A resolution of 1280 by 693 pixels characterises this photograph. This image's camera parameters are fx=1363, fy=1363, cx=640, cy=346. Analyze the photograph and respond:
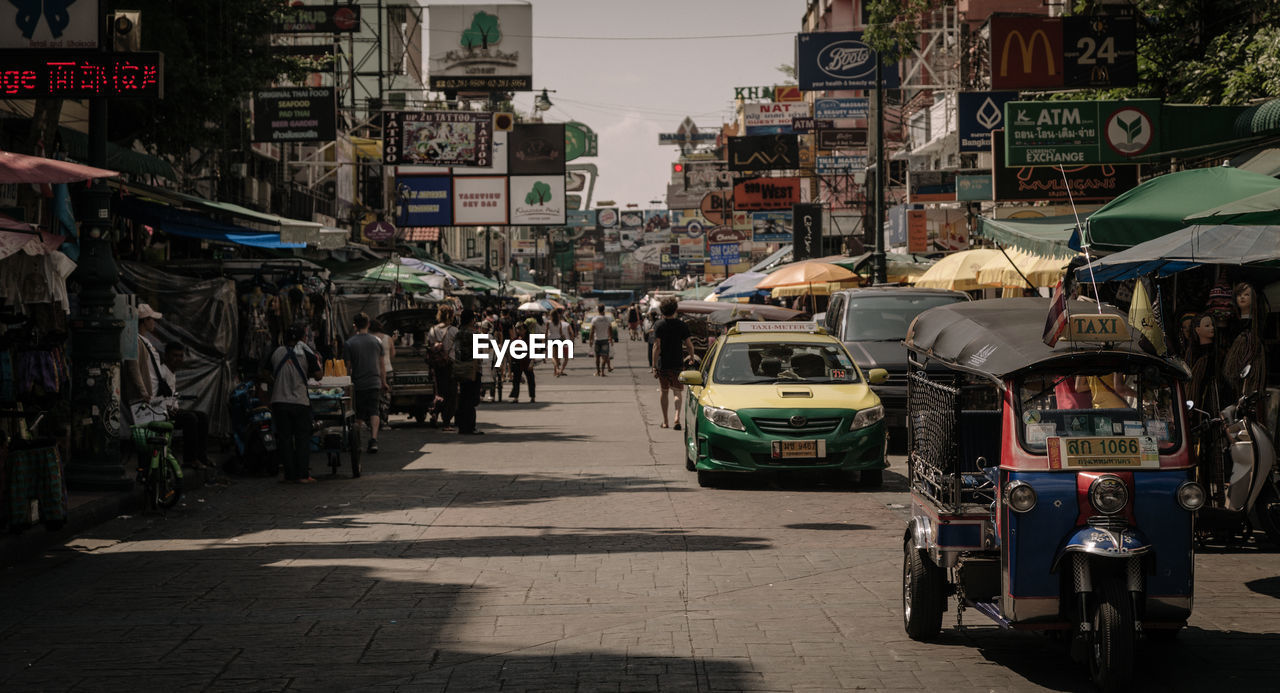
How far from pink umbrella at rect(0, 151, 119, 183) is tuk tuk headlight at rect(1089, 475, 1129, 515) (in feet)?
25.1

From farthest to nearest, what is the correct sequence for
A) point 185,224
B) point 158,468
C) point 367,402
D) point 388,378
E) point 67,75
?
point 388,378
point 185,224
point 367,402
point 158,468
point 67,75

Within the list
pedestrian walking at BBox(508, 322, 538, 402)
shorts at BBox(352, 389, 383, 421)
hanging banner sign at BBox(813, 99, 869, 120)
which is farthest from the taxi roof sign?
hanging banner sign at BBox(813, 99, 869, 120)

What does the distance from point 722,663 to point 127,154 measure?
664 inches

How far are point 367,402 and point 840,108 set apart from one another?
1206 inches

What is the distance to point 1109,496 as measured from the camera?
629 cm

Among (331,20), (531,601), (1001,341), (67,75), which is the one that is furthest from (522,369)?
(1001,341)

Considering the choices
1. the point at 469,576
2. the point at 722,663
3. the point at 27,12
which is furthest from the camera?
the point at 27,12

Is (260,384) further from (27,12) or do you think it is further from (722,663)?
(722,663)

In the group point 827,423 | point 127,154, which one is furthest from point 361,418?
point 827,423

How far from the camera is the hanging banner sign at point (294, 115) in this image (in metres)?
32.9

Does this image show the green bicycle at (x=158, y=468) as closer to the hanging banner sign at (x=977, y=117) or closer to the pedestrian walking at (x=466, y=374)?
the pedestrian walking at (x=466, y=374)

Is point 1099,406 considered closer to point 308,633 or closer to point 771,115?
point 308,633

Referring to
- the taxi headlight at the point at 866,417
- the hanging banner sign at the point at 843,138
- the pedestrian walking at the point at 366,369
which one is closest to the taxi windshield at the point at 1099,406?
the taxi headlight at the point at 866,417

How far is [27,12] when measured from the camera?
1228cm
